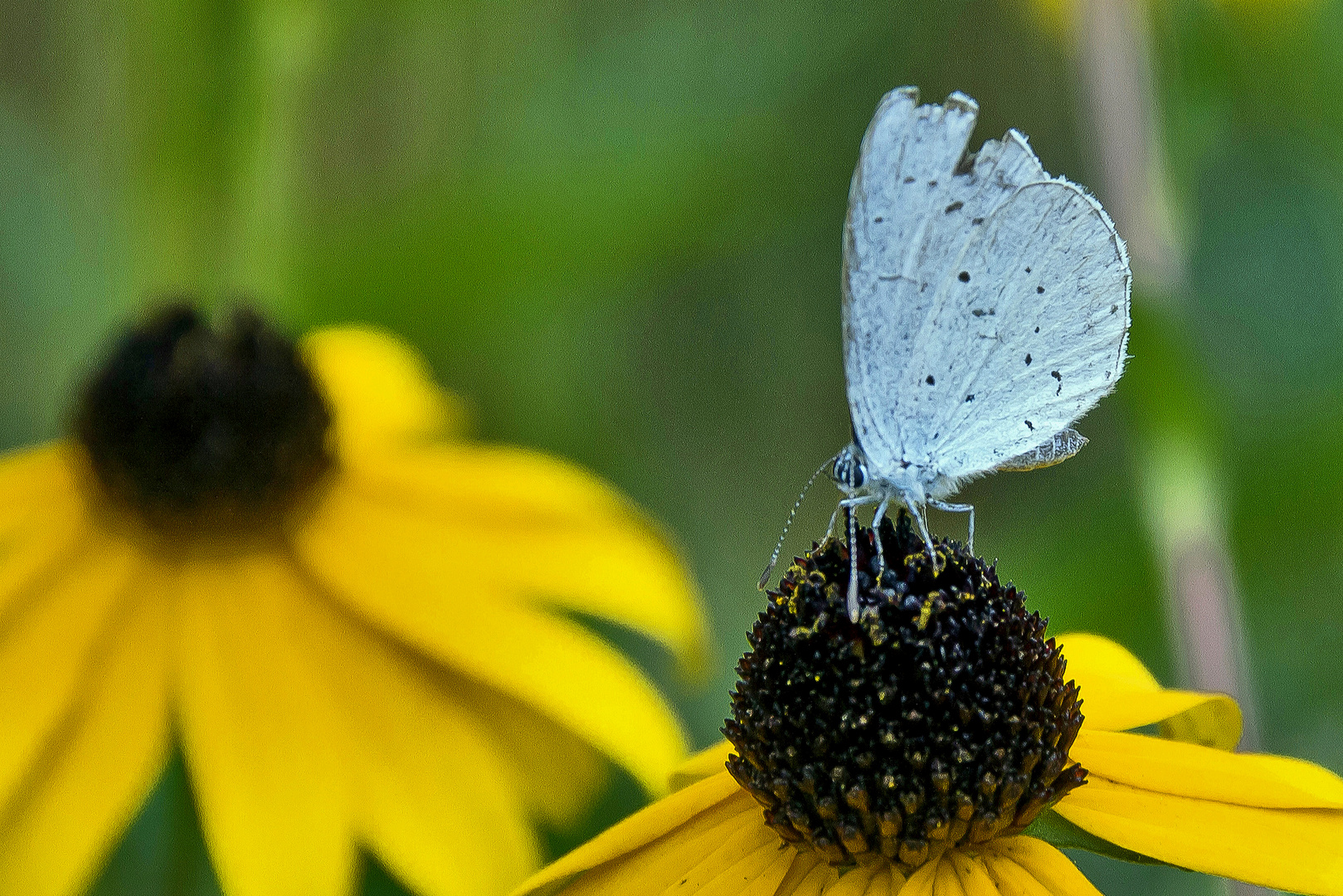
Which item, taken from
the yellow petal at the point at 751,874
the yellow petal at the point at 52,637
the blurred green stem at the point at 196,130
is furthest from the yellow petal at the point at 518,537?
the yellow petal at the point at 751,874

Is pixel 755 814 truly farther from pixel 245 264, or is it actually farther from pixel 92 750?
pixel 245 264

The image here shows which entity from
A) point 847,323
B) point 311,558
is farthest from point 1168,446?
point 311,558

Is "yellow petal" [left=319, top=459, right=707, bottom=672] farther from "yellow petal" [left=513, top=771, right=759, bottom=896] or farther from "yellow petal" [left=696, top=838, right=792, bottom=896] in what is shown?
"yellow petal" [left=696, top=838, right=792, bottom=896]

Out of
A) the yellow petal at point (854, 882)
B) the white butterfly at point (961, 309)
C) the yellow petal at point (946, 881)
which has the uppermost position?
the white butterfly at point (961, 309)

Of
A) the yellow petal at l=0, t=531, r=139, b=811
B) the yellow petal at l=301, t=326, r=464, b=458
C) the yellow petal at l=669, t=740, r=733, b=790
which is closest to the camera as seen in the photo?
the yellow petal at l=669, t=740, r=733, b=790

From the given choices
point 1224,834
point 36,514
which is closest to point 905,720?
point 1224,834

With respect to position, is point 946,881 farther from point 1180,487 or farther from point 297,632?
point 297,632

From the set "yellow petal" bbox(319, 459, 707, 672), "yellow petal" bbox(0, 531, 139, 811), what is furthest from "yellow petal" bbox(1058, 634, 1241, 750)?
"yellow petal" bbox(0, 531, 139, 811)

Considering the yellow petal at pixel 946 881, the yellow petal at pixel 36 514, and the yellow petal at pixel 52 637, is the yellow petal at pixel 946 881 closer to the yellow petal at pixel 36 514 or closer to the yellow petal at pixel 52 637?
the yellow petal at pixel 52 637
